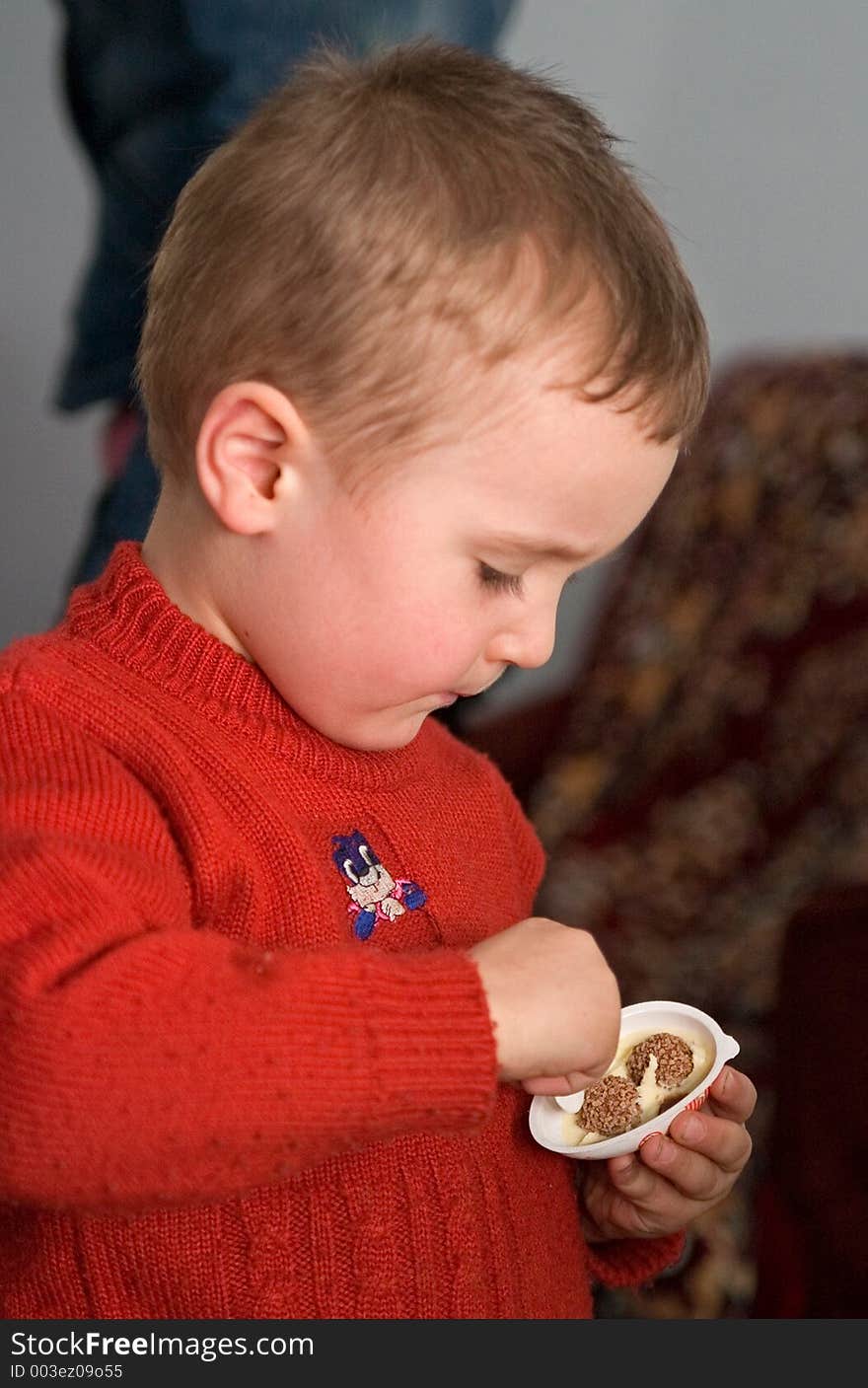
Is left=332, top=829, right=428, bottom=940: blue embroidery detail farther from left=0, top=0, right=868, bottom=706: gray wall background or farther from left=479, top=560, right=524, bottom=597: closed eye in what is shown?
left=0, top=0, right=868, bottom=706: gray wall background

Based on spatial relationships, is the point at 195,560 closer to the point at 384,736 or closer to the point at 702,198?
the point at 384,736

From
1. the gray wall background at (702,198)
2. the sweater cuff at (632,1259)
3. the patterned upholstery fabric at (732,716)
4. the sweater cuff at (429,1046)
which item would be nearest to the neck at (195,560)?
the sweater cuff at (429,1046)

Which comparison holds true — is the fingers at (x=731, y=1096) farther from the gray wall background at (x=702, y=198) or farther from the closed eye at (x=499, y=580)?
the gray wall background at (x=702, y=198)

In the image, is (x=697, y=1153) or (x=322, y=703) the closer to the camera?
(x=322, y=703)

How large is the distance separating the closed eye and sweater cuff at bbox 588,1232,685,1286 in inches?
21.9

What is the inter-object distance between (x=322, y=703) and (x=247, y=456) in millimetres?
165

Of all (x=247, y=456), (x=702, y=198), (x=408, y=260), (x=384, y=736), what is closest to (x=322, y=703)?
(x=384, y=736)

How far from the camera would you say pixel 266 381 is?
2.67ft

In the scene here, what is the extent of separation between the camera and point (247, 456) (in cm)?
83

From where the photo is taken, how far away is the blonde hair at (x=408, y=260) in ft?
2.57

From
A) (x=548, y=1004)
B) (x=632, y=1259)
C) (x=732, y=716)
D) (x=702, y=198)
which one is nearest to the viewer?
(x=548, y=1004)

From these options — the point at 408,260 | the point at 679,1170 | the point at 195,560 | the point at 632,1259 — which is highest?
the point at 408,260

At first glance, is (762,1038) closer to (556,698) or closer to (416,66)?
(556,698)

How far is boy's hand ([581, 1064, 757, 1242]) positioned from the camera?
0.97 m
